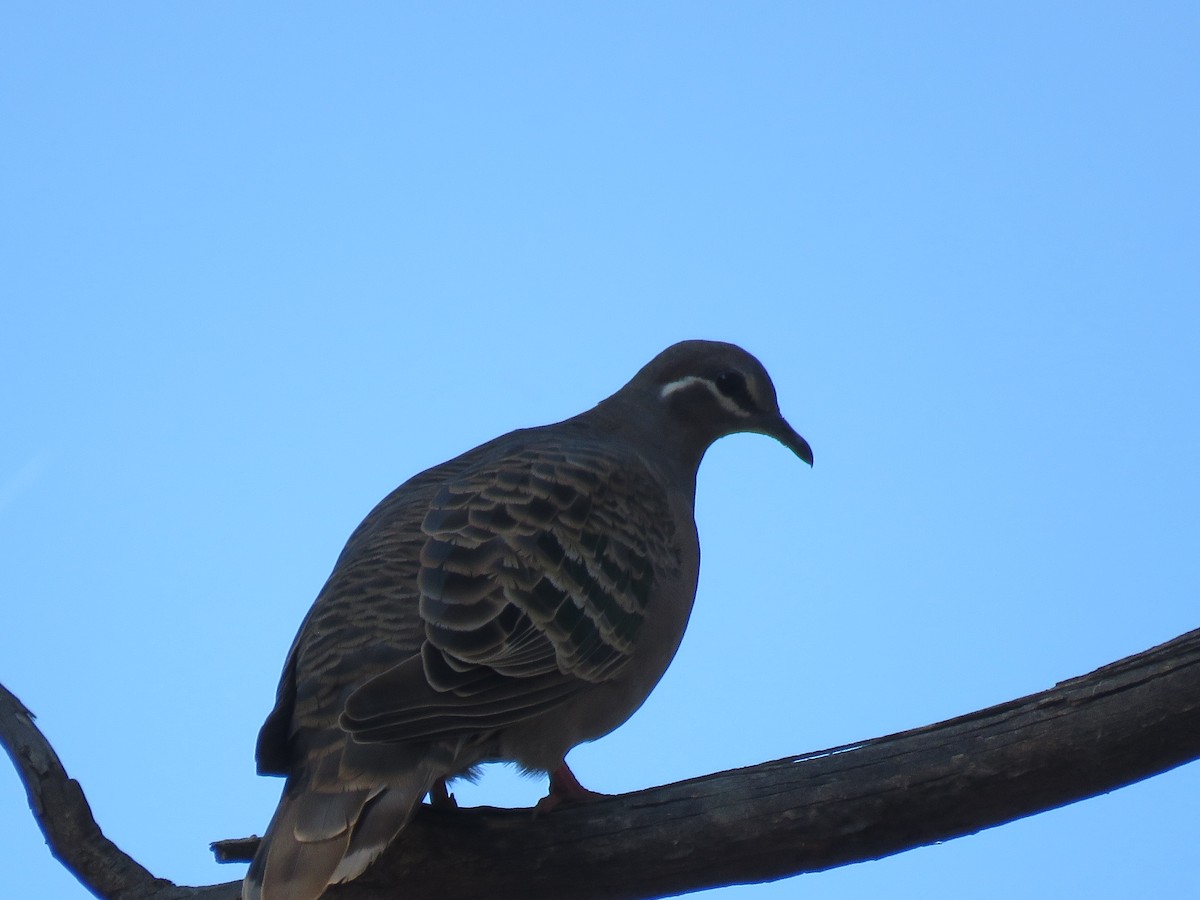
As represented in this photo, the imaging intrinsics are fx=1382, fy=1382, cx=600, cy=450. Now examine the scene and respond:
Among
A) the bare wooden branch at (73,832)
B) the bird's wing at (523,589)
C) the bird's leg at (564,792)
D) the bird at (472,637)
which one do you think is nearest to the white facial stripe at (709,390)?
the bird at (472,637)

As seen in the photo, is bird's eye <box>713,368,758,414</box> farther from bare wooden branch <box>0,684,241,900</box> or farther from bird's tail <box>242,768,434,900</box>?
bare wooden branch <box>0,684,241,900</box>

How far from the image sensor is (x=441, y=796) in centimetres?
371

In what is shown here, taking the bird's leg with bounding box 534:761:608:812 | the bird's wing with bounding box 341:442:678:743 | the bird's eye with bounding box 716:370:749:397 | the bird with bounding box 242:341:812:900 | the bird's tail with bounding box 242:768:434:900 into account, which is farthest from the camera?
the bird's eye with bounding box 716:370:749:397

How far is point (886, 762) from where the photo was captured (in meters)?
3.38

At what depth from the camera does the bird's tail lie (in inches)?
121

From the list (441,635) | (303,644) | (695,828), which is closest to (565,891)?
(695,828)

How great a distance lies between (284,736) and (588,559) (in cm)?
103

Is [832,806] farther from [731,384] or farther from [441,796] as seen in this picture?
[731,384]

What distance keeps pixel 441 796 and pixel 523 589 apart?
1.95ft

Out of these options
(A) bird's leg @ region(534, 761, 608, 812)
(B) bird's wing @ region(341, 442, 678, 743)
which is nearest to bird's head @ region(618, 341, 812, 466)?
(B) bird's wing @ region(341, 442, 678, 743)

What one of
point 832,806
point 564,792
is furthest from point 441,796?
point 832,806

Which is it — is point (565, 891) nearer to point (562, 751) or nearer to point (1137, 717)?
point (562, 751)

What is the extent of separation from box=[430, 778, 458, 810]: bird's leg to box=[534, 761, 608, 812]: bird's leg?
0.79 ft

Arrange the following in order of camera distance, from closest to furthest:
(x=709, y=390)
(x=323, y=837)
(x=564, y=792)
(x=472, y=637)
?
(x=323, y=837)
(x=472, y=637)
(x=564, y=792)
(x=709, y=390)
